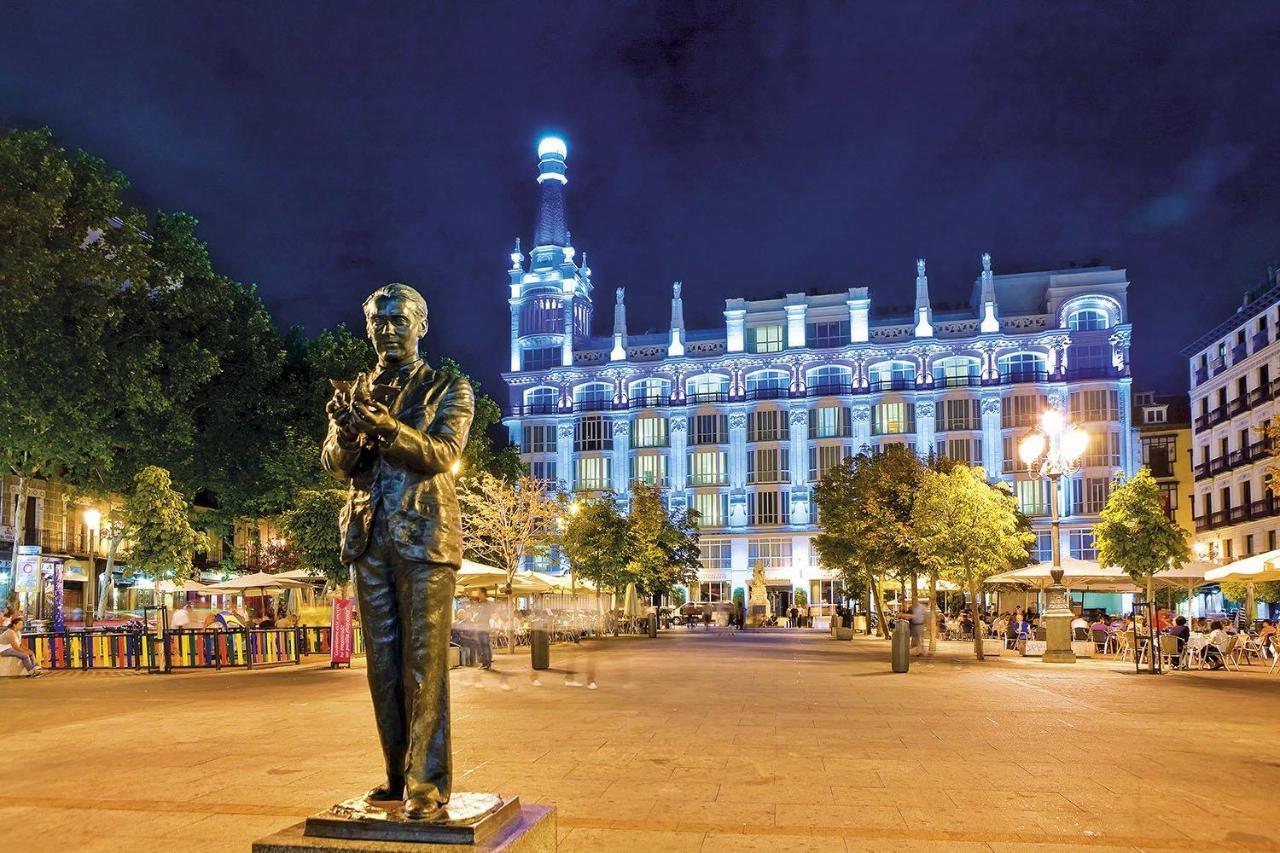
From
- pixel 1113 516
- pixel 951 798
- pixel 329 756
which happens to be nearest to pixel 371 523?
pixel 951 798

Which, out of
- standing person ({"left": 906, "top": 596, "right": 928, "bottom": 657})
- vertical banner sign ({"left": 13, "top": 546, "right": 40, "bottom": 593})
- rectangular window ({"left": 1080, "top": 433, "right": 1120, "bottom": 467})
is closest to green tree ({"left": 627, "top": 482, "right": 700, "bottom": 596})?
standing person ({"left": 906, "top": 596, "right": 928, "bottom": 657})

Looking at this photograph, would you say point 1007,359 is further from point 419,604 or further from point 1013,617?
point 419,604

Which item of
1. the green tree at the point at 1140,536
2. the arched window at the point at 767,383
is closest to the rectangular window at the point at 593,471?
the arched window at the point at 767,383

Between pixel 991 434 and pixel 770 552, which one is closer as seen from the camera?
pixel 991 434

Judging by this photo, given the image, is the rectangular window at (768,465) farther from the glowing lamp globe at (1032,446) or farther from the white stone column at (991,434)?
the glowing lamp globe at (1032,446)

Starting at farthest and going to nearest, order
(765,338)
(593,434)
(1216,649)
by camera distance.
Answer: (593,434)
(765,338)
(1216,649)

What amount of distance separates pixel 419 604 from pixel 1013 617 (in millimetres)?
33968

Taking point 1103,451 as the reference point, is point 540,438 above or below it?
above

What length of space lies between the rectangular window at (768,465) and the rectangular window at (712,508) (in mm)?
2397

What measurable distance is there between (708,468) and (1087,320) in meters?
26.8

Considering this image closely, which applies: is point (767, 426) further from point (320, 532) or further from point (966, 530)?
point (320, 532)

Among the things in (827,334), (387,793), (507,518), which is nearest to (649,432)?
(827,334)

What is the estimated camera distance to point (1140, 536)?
27922 millimetres

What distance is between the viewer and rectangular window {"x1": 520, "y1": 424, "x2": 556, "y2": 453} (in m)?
78.6
